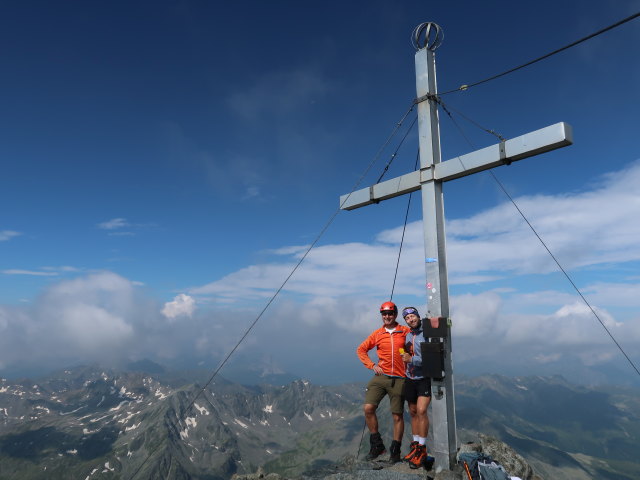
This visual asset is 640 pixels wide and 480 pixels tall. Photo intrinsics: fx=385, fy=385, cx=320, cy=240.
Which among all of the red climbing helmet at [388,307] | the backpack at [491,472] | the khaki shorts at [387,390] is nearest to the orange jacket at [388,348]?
the khaki shorts at [387,390]

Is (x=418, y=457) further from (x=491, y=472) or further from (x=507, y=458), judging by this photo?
(x=507, y=458)

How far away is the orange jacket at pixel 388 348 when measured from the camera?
10727mm

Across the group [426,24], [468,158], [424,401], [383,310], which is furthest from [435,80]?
[424,401]

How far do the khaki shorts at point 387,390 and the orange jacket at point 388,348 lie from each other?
0.18 meters

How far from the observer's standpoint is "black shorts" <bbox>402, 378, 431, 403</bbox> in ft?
32.8

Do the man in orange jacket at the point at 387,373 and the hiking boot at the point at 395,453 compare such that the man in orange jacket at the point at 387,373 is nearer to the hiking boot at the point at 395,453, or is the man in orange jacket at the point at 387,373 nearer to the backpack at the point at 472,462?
the hiking boot at the point at 395,453

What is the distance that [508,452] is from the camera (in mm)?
13266

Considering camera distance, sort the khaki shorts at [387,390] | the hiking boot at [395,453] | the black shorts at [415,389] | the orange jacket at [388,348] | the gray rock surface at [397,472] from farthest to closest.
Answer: the orange jacket at [388,348], the khaki shorts at [387,390], the hiking boot at [395,453], the black shorts at [415,389], the gray rock surface at [397,472]

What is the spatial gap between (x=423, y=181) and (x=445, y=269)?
103 inches

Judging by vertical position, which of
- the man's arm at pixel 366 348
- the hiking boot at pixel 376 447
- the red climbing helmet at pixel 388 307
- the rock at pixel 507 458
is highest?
the red climbing helmet at pixel 388 307

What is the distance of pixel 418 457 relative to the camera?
10.1 metres

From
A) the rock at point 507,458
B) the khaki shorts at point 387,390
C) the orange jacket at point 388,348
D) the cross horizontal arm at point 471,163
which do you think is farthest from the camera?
the rock at point 507,458

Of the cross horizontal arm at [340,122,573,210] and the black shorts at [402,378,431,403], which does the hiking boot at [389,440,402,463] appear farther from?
the cross horizontal arm at [340,122,573,210]

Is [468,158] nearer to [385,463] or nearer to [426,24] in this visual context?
[426,24]
